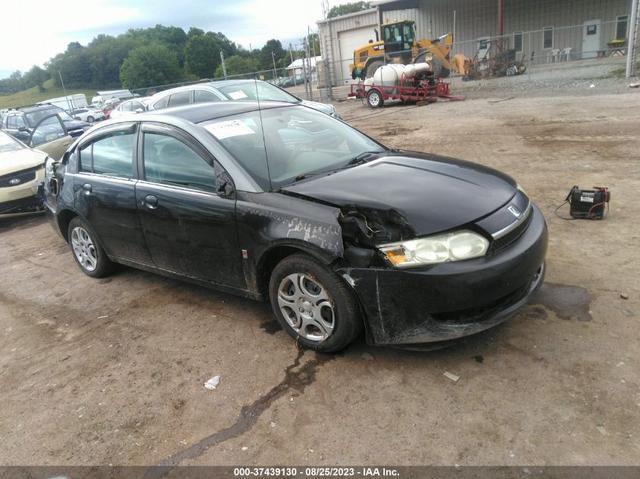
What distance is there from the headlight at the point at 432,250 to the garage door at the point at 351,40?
33.6m

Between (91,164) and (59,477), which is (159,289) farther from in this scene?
(59,477)

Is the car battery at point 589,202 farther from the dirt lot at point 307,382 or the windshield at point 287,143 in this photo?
the windshield at point 287,143

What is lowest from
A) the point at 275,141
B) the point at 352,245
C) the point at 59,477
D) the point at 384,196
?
the point at 59,477

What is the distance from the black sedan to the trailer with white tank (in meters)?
14.8

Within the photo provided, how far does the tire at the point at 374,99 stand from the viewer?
1889 cm

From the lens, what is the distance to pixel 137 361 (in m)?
3.61

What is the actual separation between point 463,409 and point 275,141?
7.76 ft

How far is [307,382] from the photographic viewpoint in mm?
3121

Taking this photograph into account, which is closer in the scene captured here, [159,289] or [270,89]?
[159,289]

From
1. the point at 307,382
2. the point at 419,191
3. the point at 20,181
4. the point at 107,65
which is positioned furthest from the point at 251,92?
the point at 107,65

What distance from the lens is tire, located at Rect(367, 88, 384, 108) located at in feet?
62.0

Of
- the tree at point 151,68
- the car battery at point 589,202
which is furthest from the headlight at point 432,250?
the tree at point 151,68

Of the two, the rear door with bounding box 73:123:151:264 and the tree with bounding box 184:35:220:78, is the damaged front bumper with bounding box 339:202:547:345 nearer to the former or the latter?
the rear door with bounding box 73:123:151:264

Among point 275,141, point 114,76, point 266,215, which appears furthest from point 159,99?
point 114,76
